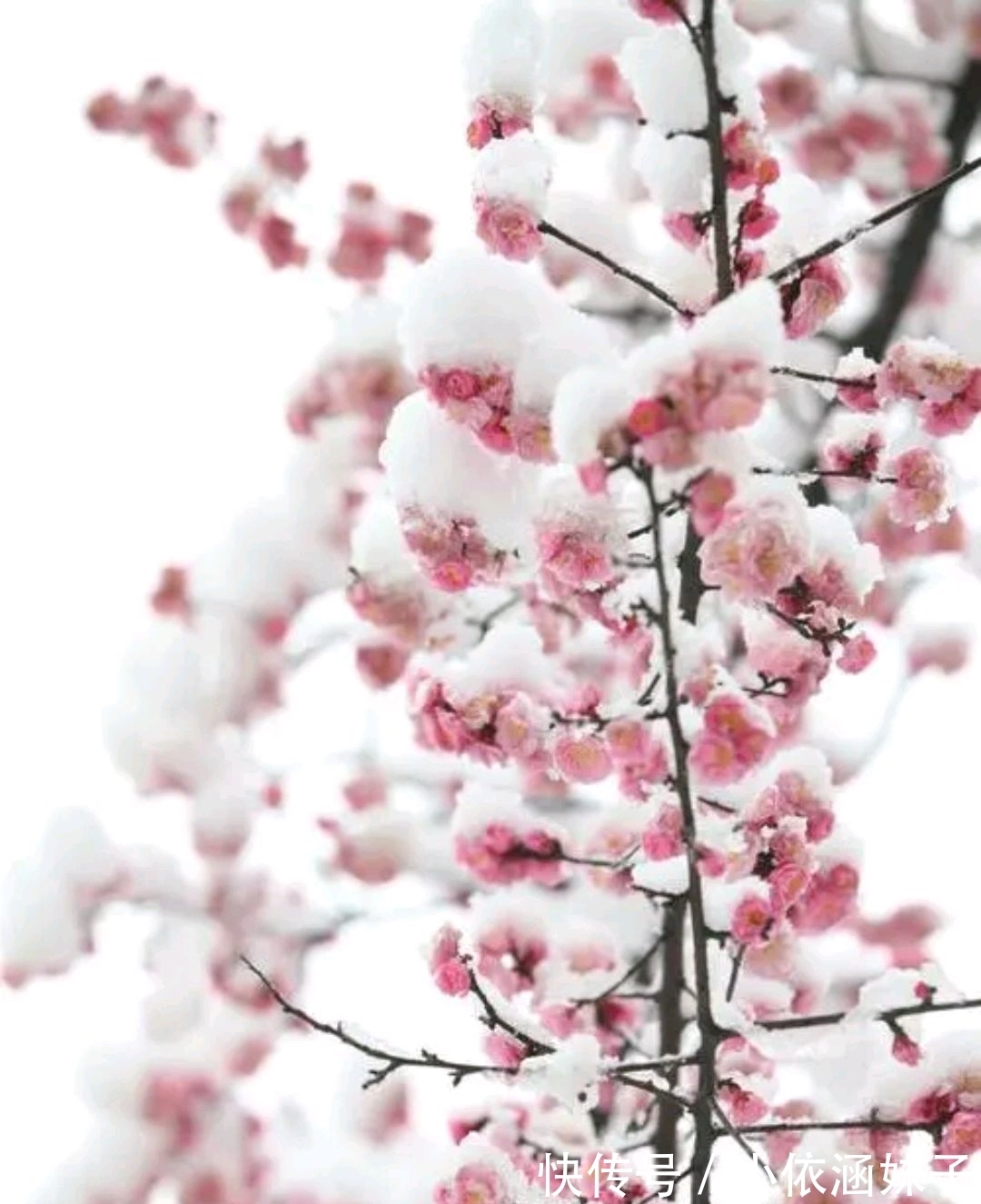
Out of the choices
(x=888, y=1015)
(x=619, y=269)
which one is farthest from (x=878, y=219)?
(x=888, y=1015)

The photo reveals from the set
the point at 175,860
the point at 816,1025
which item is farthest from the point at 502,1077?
the point at 175,860

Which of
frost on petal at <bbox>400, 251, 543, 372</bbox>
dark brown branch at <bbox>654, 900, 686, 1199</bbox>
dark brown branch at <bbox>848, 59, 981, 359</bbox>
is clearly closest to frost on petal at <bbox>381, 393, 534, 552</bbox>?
frost on petal at <bbox>400, 251, 543, 372</bbox>

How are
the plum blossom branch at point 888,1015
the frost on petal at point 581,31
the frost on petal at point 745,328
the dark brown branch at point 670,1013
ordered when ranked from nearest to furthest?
the frost on petal at point 745,328
the plum blossom branch at point 888,1015
the dark brown branch at point 670,1013
the frost on petal at point 581,31

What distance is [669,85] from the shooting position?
149cm

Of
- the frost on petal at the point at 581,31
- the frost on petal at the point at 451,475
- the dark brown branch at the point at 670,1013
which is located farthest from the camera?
the frost on petal at the point at 581,31

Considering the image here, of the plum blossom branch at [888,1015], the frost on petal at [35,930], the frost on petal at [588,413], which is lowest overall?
the plum blossom branch at [888,1015]

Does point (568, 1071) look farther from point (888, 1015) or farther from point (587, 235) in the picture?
point (587, 235)

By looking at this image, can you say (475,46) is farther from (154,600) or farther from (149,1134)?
(149,1134)

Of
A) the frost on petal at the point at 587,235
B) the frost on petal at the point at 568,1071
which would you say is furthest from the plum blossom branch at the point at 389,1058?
the frost on petal at the point at 587,235

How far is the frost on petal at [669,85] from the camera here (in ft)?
4.87

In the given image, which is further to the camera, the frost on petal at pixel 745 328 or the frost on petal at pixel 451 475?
the frost on petal at pixel 451 475

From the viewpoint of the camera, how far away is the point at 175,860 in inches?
157

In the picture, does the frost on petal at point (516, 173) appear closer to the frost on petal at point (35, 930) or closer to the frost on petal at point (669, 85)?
the frost on petal at point (669, 85)

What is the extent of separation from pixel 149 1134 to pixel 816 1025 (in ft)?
9.68
